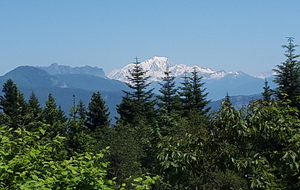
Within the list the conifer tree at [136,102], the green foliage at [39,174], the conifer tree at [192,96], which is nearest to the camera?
the green foliage at [39,174]

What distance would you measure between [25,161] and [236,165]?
3.91 metres

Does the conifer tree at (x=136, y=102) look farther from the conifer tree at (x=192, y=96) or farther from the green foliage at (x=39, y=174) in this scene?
the green foliage at (x=39, y=174)

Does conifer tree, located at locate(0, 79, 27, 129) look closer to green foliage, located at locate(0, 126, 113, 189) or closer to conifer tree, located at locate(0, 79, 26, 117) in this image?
conifer tree, located at locate(0, 79, 26, 117)

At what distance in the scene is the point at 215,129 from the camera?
8148 millimetres

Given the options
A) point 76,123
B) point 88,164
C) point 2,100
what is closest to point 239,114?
point 88,164

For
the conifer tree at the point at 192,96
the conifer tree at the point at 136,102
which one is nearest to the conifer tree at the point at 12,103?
the conifer tree at the point at 136,102

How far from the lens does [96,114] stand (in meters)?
58.0

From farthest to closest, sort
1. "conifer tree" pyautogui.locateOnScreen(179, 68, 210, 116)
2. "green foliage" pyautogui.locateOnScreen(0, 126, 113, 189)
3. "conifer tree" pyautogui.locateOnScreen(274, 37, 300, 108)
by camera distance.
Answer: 1. "conifer tree" pyautogui.locateOnScreen(179, 68, 210, 116)
2. "conifer tree" pyautogui.locateOnScreen(274, 37, 300, 108)
3. "green foliage" pyautogui.locateOnScreen(0, 126, 113, 189)

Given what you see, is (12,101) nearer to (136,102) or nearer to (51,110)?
(136,102)

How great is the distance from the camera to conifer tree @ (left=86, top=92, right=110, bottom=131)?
5809 cm

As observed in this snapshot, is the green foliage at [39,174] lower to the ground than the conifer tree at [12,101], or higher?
lower

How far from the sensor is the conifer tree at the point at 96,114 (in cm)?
5809

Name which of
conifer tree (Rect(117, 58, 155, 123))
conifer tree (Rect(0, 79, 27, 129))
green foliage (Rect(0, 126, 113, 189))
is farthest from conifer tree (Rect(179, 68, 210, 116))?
green foliage (Rect(0, 126, 113, 189))

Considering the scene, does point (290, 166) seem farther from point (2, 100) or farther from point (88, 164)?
point (2, 100)
